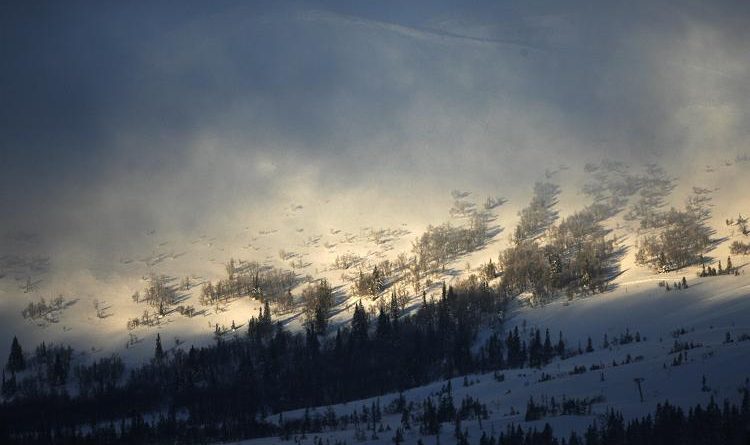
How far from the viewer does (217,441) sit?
190375 millimetres

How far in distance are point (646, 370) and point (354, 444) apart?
6653 cm

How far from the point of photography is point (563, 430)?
146250 mm

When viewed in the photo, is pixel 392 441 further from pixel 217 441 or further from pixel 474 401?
pixel 217 441

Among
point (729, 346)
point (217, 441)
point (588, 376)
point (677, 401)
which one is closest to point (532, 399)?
point (588, 376)

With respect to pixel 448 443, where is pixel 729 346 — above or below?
above

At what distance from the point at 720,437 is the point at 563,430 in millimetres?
28573

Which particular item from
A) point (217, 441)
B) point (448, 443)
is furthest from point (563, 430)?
point (217, 441)

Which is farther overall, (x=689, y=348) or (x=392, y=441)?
(x=689, y=348)

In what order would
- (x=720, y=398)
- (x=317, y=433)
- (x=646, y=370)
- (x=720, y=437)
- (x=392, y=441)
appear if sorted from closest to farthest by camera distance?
(x=720, y=437) → (x=720, y=398) → (x=392, y=441) → (x=646, y=370) → (x=317, y=433)

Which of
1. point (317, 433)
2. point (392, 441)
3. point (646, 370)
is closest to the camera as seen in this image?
point (392, 441)

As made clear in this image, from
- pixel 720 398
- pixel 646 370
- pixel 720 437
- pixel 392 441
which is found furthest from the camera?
pixel 646 370

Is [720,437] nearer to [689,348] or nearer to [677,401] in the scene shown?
[677,401]

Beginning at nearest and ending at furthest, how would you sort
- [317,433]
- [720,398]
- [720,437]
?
1. [720,437]
2. [720,398]
3. [317,433]

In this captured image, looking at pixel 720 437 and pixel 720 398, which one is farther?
pixel 720 398
